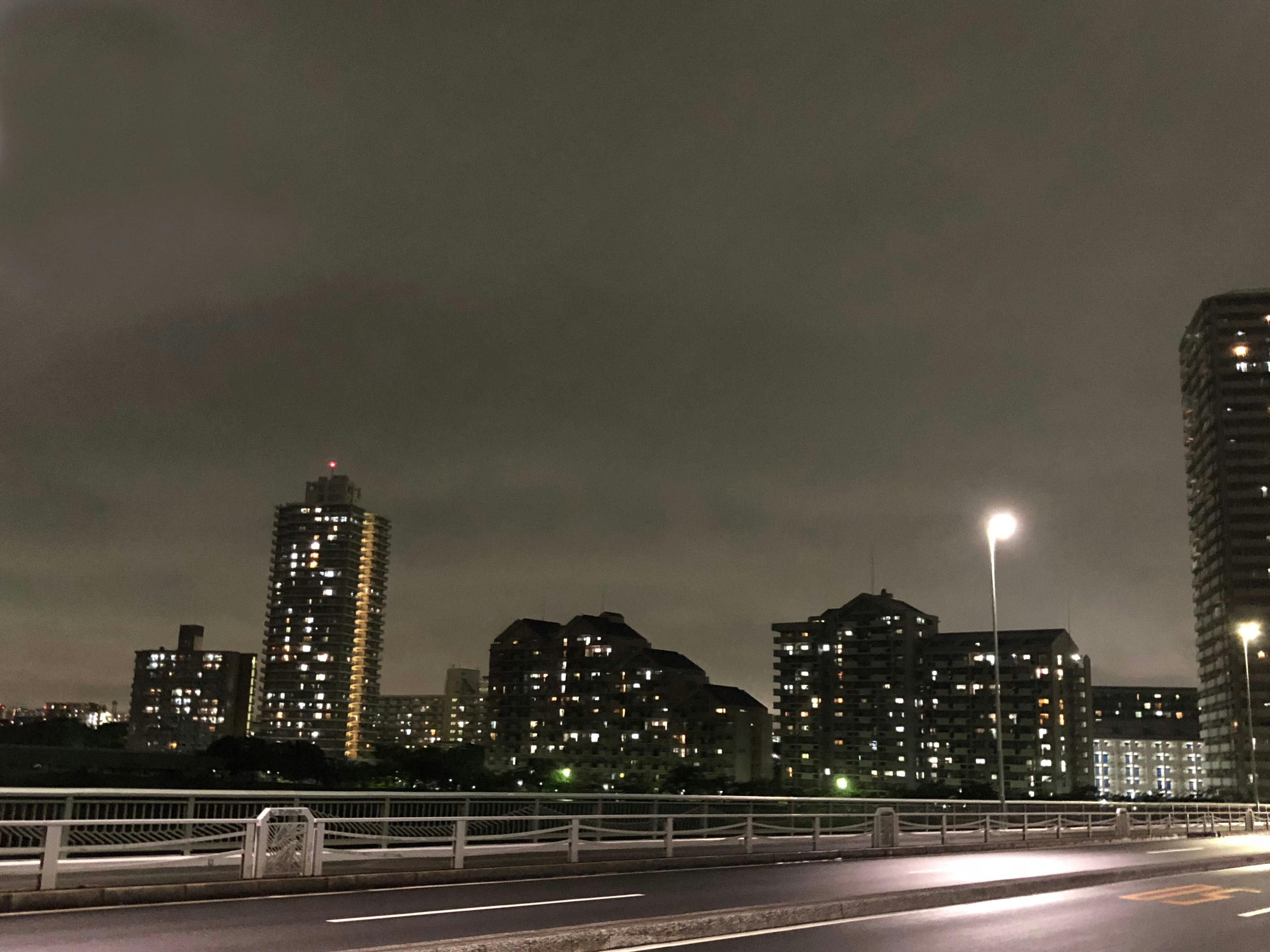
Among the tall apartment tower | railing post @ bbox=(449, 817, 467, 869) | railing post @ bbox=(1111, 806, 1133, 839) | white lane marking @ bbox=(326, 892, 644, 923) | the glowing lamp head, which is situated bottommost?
railing post @ bbox=(1111, 806, 1133, 839)

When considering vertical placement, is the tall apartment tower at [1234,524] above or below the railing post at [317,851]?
above

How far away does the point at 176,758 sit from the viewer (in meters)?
148

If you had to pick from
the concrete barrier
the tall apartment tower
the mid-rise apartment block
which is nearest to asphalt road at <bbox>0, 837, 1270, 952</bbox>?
the concrete barrier

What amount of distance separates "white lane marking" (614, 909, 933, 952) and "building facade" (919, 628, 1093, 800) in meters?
169

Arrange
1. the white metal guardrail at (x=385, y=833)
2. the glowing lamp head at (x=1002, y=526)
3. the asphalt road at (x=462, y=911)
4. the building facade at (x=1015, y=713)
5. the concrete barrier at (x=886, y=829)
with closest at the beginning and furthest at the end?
the asphalt road at (x=462, y=911) < the white metal guardrail at (x=385, y=833) < the concrete barrier at (x=886, y=829) < the glowing lamp head at (x=1002, y=526) < the building facade at (x=1015, y=713)

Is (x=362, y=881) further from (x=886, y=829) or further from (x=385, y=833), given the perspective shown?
(x=886, y=829)

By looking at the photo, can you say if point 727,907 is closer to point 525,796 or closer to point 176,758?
point 525,796

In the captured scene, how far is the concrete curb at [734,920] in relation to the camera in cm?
1184

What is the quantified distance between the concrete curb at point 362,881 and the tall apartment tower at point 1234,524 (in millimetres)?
173268

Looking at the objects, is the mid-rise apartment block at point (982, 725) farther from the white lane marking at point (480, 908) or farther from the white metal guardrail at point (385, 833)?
the white lane marking at point (480, 908)

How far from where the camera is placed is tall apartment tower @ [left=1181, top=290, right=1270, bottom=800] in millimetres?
Result: 177625

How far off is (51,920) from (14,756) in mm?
130473

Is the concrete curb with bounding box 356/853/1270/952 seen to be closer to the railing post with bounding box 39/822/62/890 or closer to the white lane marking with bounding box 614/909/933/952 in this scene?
the white lane marking with bounding box 614/909/933/952

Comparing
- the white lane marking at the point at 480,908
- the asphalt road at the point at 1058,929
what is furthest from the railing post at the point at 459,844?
the asphalt road at the point at 1058,929
